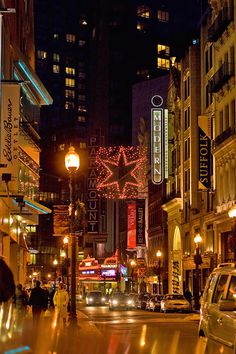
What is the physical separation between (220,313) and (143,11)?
12280 centimetres

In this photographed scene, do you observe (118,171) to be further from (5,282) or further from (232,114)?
(5,282)

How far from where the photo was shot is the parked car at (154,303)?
51.6m

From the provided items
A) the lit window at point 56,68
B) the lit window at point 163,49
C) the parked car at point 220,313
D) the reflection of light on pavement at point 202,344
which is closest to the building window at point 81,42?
the lit window at point 56,68

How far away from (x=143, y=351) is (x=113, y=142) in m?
109

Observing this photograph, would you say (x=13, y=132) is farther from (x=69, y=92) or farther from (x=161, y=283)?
(x=69, y=92)

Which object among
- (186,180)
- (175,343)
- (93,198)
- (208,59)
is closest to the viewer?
(175,343)

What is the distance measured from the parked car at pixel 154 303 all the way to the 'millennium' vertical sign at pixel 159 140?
Result: 63.6 ft

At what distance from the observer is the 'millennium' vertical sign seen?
70250 mm

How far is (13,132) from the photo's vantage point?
88.5 feet

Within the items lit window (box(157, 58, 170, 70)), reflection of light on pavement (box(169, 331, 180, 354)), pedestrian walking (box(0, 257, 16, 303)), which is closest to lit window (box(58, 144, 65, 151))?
lit window (box(157, 58, 170, 70))

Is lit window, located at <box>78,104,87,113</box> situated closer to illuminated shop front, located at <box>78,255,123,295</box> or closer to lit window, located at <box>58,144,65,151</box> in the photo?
lit window, located at <box>58,144,65,151</box>

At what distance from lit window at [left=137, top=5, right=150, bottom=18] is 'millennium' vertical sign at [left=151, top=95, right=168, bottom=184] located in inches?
2517

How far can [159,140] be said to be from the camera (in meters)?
70.7

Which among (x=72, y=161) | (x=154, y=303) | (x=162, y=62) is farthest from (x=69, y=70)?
(x=72, y=161)
